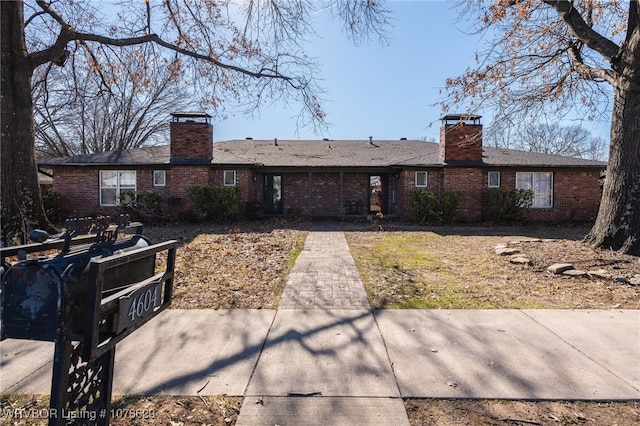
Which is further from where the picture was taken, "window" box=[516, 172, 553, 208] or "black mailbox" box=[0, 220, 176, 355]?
"window" box=[516, 172, 553, 208]

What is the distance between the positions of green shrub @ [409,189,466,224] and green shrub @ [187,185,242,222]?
304 inches

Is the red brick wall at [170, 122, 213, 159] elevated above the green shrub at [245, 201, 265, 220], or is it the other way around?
the red brick wall at [170, 122, 213, 159]

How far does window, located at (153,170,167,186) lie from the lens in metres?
16.2

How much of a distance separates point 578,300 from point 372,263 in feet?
11.9

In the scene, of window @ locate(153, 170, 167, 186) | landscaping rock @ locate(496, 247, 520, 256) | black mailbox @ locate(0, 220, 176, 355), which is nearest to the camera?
black mailbox @ locate(0, 220, 176, 355)

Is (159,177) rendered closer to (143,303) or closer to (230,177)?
(230,177)

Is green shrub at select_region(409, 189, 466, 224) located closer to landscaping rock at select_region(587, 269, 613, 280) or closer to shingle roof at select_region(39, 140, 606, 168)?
shingle roof at select_region(39, 140, 606, 168)

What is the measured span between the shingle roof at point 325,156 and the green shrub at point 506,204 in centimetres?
122

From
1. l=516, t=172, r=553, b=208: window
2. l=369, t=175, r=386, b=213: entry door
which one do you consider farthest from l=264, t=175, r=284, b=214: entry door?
l=516, t=172, r=553, b=208: window

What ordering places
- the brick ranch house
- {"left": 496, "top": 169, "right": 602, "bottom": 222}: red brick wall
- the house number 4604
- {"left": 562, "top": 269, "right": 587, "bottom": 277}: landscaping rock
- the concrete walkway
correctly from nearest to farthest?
the house number 4604 < the concrete walkway < {"left": 562, "top": 269, "right": 587, "bottom": 277}: landscaping rock < the brick ranch house < {"left": 496, "top": 169, "right": 602, "bottom": 222}: red brick wall

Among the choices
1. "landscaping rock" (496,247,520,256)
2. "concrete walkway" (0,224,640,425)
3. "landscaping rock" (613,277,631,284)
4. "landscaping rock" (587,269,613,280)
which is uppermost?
"landscaping rock" (496,247,520,256)

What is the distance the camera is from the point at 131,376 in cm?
308

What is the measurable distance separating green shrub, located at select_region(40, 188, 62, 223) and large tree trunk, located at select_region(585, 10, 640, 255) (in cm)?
1891

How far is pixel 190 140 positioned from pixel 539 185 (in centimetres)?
1607
